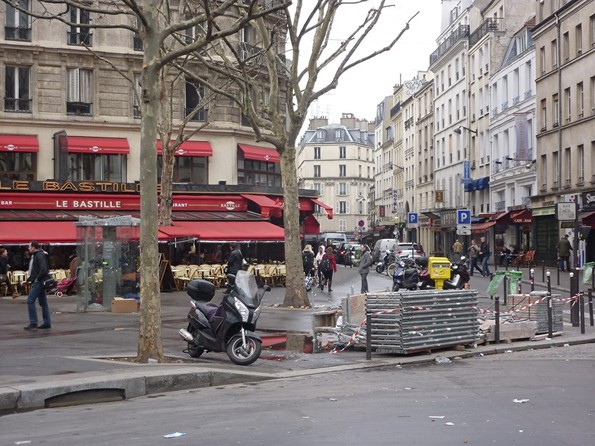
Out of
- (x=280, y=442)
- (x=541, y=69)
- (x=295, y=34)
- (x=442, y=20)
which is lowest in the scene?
(x=280, y=442)

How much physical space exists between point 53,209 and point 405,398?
28433 millimetres

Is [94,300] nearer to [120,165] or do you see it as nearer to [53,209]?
[53,209]

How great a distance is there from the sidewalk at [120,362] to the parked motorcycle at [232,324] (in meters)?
0.23

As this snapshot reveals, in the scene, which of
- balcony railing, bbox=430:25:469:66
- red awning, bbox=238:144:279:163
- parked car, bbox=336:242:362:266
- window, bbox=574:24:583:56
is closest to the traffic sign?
red awning, bbox=238:144:279:163

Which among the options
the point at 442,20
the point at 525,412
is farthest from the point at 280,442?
the point at 442,20

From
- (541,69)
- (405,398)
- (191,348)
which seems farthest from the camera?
(541,69)

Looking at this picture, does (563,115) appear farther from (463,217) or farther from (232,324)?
(232,324)

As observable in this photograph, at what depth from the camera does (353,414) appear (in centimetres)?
932

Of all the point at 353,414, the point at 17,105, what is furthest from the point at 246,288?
the point at 17,105

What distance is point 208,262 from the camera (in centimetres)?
3694

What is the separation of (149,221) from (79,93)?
27.9 meters

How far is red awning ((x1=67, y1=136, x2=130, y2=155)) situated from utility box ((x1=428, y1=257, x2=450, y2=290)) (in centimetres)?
2105

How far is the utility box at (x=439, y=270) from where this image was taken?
2172cm

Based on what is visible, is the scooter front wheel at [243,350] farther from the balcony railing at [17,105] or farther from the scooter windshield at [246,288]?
the balcony railing at [17,105]
